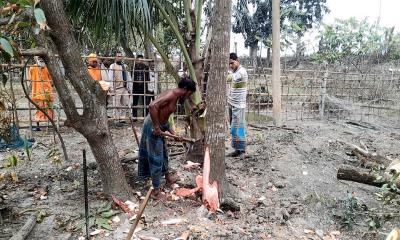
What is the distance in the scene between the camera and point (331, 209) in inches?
187

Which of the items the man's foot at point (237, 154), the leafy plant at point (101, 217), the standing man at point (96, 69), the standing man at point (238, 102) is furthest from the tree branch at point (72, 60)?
the standing man at point (96, 69)

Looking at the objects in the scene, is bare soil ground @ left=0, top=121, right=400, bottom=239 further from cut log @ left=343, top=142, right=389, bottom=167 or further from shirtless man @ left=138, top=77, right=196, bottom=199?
shirtless man @ left=138, top=77, right=196, bottom=199

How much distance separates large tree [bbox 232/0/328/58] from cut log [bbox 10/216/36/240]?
54.1 feet

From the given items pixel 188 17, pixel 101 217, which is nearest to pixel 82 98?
pixel 101 217

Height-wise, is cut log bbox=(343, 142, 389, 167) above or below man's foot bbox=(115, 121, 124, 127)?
below

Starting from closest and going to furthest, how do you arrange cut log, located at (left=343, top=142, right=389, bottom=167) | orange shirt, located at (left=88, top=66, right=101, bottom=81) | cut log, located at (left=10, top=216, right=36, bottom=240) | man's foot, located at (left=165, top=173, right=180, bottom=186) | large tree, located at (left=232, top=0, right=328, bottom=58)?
cut log, located at (left=10, top=216, right=36, bottom=240), man's foot, located at (left=165, top=173, right=180, bottom=186), cut log, located at (left=343, top=142, right=389, bottom=167), orange shirt, located at (left=88, top=66, right=101, bottom=81), large tree, located at (left=232, top=0, right=328, bottom=58)

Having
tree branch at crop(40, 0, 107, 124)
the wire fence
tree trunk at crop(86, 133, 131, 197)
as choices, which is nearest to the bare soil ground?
tree trunk at crop(86, 133, 131, 197)

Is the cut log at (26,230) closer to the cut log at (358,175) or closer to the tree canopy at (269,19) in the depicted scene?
the cut log at (358,175)

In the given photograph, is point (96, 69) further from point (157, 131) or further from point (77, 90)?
point (157, 131)

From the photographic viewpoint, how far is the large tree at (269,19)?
1953 centimetres

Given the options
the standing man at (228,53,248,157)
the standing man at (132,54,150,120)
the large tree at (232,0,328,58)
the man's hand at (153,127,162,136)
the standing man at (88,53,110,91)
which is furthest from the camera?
the large tree at (232,0,328,58)

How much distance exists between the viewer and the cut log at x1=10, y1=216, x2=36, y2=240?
137 inches

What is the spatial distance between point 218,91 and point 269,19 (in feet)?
54.7

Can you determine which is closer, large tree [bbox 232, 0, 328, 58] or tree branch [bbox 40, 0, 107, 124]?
tree branch [bbox 40, 0, 107, 124]
